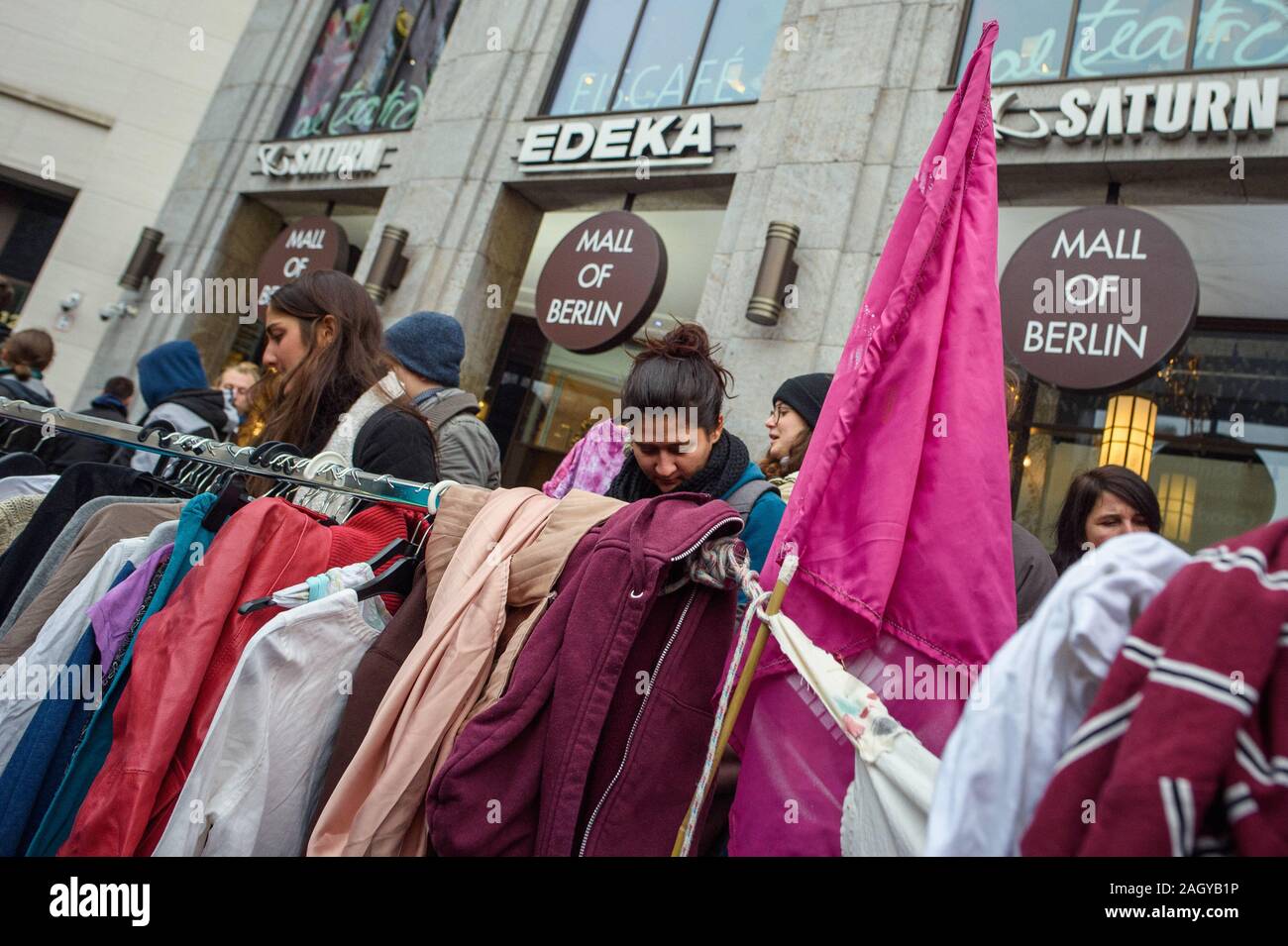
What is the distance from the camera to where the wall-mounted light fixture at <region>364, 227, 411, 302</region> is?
7.52m

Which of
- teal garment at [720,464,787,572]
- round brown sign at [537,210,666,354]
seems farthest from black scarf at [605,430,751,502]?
round brown sign at [537,210,666,354]

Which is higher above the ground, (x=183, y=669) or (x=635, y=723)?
(x=635, y=723)

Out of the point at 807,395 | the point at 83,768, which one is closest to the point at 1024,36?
the point at 807,395

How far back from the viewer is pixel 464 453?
314cm

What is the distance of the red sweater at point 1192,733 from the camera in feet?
2.28

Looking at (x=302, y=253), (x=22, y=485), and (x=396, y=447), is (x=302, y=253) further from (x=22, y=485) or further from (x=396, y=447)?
(x=396, y=447)

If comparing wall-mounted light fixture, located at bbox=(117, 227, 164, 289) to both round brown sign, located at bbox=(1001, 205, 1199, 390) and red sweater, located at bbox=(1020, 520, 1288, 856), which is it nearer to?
round brown sign, located at bbox=(1001, 205, 1199, 390)

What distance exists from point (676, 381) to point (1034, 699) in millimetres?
1557

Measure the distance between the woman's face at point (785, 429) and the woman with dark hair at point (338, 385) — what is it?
1.28 m

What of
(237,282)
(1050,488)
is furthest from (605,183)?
(237,282)

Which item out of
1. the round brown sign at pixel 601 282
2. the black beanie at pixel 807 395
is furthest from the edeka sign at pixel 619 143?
the black beanie at pixel 807 395

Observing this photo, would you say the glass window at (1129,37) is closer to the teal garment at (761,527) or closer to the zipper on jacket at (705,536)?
the teal garment at (761,527)
